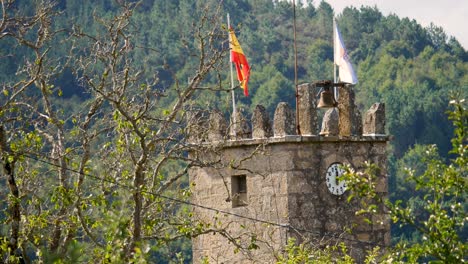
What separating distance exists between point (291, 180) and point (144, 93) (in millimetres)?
5609

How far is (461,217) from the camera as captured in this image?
15.4 meters

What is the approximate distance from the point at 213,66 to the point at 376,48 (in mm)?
92142

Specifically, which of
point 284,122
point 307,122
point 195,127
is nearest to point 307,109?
point 307,122

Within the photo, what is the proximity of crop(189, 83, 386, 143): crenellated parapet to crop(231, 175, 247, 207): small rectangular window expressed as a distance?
0.62m

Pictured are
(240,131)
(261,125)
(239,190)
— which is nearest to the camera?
(261,125)

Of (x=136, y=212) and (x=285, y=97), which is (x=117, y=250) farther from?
(x=285, y=97)

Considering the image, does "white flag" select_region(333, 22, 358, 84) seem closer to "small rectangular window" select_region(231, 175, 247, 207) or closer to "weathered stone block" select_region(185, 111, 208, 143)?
"small rectangular window" select_region(231, 175, 247, 207)

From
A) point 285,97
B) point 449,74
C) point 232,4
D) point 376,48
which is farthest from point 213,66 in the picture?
point 232,4

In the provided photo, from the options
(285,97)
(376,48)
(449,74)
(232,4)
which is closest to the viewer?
(285,97)

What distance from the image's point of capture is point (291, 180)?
2552 centimetres

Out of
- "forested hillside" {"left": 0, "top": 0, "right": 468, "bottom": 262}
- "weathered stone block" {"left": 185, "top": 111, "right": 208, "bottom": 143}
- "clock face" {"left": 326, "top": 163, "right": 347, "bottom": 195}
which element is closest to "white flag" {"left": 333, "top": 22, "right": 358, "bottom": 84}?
"forested hillside" {"left": 0, "top": 0, "right": 468, "bottom": 262}

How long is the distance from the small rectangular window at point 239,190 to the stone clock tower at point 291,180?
13 mm

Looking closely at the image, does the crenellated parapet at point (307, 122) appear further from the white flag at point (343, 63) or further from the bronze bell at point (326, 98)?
the white flag at point (343, 63)

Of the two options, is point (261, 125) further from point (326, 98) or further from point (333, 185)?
point (333, 185)
